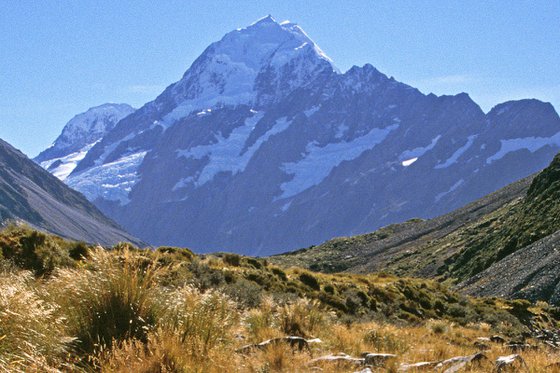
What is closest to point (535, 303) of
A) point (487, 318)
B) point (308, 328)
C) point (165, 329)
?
point (487, 318)

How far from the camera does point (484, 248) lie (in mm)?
59062

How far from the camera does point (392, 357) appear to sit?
9.42m

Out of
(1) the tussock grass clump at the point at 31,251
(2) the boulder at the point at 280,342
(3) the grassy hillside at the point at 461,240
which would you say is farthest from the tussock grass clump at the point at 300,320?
(3) the grassy hillside at the point at 461,240

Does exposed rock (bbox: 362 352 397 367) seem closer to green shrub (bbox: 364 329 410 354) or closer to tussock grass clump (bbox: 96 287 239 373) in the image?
green shrub (bbox: 364 329 410 354)

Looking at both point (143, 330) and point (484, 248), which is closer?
point (143, 330)

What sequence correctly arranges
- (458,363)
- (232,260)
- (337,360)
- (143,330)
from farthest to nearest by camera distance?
(232,260)
(337,360)
(458,363)
(143,330)

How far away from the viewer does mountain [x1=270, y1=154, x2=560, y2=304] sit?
3750cm

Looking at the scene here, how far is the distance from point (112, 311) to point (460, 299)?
2548 cm

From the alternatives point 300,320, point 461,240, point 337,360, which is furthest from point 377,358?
point 461,240

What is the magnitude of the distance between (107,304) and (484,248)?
55.4m

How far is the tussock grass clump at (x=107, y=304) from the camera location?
8172mm

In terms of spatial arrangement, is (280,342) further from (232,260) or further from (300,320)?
(232,260)

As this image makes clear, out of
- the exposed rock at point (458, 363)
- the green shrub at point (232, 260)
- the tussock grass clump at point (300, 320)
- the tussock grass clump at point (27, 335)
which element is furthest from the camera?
the green shrub at point (232, 260)

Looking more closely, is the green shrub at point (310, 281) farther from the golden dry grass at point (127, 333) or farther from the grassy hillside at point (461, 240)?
the grassy hillside at point (461, 240)
